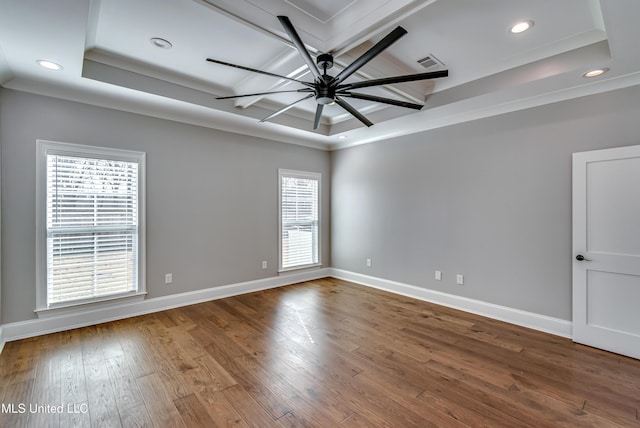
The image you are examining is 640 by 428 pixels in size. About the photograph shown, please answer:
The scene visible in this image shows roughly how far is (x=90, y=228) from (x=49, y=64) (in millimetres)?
1750

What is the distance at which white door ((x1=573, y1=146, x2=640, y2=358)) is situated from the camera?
9.27 ft

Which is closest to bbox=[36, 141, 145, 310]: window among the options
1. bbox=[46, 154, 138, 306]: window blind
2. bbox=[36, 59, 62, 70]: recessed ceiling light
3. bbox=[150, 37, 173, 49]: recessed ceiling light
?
bbox=[46, 154, 138, 306]: window blind

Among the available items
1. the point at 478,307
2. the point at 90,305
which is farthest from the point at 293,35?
the point at 478,307

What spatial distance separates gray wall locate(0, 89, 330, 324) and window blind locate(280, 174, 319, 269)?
0.21m

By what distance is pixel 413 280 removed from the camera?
185 inches

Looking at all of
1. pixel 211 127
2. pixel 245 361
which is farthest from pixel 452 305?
pixel 211 127

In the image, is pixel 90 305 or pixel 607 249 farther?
pixel 90 305

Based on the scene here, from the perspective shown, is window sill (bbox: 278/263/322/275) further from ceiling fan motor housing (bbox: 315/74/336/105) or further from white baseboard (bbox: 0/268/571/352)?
ceiling fan motor housing (bbox: 315/74/336/105)

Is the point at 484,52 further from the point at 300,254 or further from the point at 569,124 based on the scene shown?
the point at 300,254

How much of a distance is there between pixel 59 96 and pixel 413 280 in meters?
5.24

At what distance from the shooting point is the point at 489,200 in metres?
3.86

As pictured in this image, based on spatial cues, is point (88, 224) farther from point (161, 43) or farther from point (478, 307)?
point (478, 307)

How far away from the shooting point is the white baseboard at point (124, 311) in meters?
3.12

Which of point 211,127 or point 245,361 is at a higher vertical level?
point 211,127
